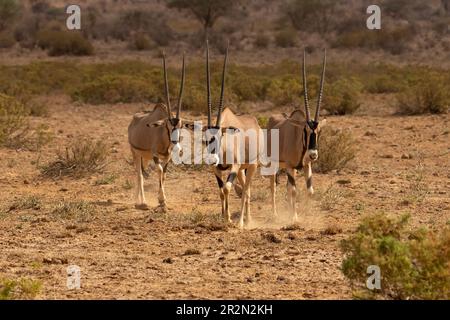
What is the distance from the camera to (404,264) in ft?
19.3

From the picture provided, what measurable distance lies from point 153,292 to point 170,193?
5.18m

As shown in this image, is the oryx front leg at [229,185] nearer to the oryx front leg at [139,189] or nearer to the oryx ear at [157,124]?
the oryx ear at [157,124]

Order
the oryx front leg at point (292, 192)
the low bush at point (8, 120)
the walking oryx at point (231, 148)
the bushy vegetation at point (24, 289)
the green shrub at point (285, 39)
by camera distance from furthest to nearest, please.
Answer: the green shrub at point (285, 39), the low bush at point (8, 120), the oryx front leg at point (292, 192), the walking oryx at point (231, 148), the bushy vegetation at point (24, 289)

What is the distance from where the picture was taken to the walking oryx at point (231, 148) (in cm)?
930

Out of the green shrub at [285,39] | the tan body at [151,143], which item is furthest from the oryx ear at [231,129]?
the green shrub at [285,39]

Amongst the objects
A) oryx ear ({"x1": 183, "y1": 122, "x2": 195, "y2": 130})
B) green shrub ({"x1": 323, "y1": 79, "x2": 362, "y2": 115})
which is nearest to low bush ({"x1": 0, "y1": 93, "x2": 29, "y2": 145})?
oryx ear ({"x1": 183, "y1": 122, "x2": 195, "y2": 130})

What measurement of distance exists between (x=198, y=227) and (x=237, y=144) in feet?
3.31

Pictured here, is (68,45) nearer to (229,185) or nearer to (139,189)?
(139,189)

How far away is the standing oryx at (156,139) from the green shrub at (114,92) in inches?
404

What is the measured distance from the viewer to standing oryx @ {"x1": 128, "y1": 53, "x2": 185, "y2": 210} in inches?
416

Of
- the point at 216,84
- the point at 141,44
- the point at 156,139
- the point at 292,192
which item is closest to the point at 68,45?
the point at 141,44

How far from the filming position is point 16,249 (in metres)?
8.48

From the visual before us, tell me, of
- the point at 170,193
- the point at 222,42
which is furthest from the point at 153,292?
the point at 222,42

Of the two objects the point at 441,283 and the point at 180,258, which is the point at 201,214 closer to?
the point at 180,258
